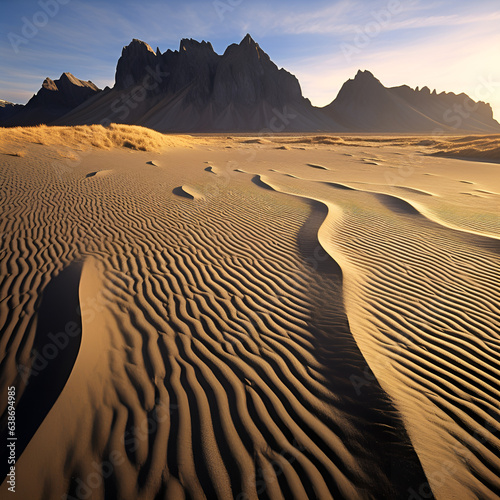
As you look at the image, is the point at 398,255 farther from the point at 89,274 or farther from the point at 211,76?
the point at 211,76

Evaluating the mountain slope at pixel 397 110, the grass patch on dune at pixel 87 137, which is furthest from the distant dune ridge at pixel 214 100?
the grass patch on dune at pixel 87 137

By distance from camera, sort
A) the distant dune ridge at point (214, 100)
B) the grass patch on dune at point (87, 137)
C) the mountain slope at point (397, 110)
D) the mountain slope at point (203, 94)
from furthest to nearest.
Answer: the mountain slope at point (397, 110), the distant dune ridge at point (214, 100), the mountain slope at point (203, 94), the grass patch on dune at point (87, 137)

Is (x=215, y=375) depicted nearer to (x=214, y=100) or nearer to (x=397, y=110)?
(x=214, y=100)

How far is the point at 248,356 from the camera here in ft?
8.90

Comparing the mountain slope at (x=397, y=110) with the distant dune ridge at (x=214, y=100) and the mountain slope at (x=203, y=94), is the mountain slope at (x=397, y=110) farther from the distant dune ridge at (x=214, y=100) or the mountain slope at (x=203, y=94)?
the mountain slope at (x=203, y=94)

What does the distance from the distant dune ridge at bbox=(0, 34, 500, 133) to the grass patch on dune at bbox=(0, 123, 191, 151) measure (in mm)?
62624

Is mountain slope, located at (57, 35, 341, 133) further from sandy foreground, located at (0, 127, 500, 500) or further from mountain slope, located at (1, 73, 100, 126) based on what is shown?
sandy foreground, located at (0, 127, 500, 500)

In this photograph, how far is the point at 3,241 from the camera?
4902mm

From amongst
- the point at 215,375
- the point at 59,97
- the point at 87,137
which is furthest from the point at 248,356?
the point at 59,97

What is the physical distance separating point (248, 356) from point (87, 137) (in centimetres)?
2132

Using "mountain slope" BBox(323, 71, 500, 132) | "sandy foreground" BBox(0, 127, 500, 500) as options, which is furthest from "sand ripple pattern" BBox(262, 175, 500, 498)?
"mountain slope" BBox(323, 71, 500, 132)

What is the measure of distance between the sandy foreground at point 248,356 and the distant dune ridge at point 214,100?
81362 millimetres

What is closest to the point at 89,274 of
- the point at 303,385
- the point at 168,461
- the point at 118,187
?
the point at 168,461

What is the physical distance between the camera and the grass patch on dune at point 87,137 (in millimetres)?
16391
